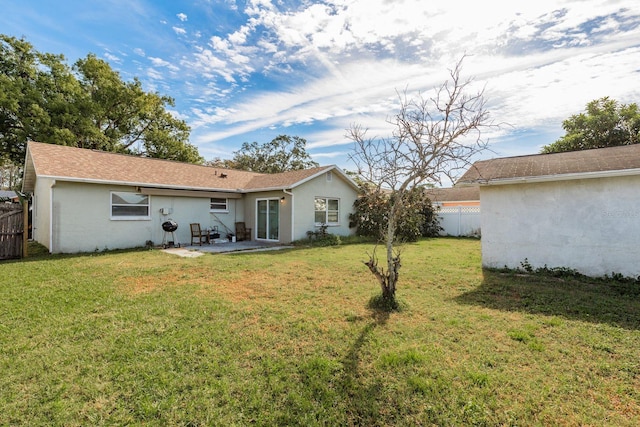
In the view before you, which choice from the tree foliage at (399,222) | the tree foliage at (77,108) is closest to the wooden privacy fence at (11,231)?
the tree foliage at (399,222)

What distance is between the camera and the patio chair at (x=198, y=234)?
12863 millimetres

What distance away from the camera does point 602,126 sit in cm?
2022

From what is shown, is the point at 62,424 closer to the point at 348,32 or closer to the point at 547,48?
the point at 348,32

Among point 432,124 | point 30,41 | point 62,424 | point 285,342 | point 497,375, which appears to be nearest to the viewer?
point 62,424

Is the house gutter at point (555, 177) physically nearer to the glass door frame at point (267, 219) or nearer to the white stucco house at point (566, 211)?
the white stucco house at point (566, 211)

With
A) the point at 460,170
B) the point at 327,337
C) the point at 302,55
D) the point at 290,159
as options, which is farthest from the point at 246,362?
the point at 290,159

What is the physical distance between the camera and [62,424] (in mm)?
2283

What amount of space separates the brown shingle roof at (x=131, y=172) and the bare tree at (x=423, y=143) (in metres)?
8.35

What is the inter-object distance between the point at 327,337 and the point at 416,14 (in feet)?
23.0

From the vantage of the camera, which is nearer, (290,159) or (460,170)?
(460,170)

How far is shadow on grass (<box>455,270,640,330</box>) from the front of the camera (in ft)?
14.5

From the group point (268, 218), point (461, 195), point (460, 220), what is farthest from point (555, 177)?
point (461, 195)

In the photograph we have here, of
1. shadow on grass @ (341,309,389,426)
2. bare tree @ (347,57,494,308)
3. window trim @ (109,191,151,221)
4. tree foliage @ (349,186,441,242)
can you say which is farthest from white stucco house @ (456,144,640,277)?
window trim @ (109,191,151,221)

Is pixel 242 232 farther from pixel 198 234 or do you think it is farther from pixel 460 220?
pixel 460 220
